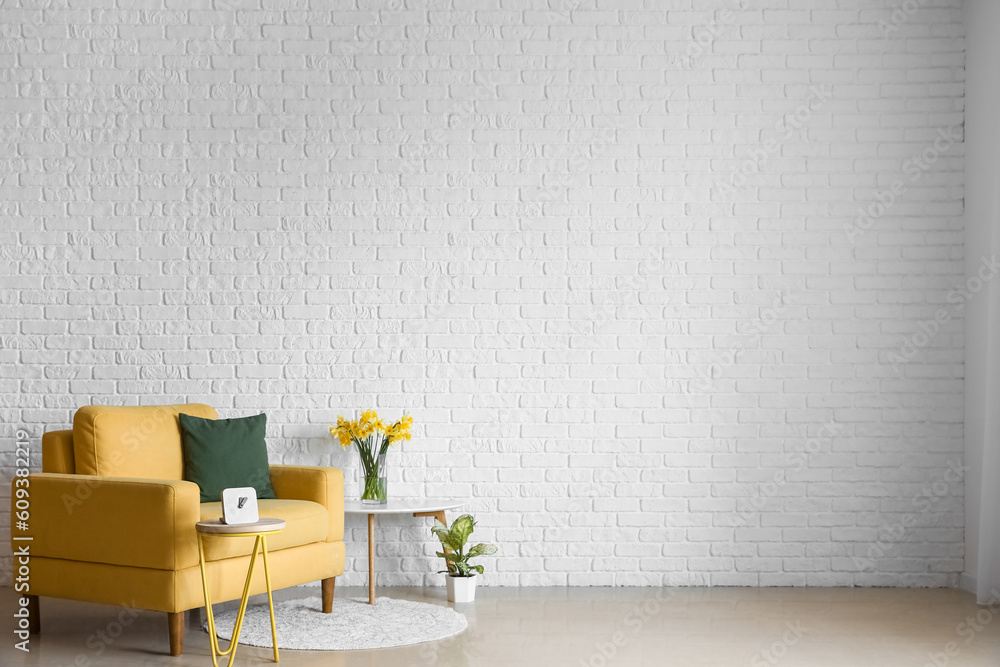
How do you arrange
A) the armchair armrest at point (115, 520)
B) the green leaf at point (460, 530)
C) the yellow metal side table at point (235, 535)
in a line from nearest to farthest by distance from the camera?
1. the yellow metal side table at point (235, 535)
2. the armchair armrest at point (115, 520)
3. the green leaf at point (460, 530)

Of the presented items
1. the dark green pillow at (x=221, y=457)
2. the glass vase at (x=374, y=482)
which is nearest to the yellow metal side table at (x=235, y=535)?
the dark green pillow at (x=221, y=457)

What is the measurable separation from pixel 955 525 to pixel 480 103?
347 cm

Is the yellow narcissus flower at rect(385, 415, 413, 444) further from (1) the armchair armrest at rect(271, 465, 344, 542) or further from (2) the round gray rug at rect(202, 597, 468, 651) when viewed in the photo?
(2) the round gray rug at rect(202, 597, 468, 651)

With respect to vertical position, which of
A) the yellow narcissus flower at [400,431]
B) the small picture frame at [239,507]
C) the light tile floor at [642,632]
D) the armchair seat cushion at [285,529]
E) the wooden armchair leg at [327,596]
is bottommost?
the light tile floor at [642,632]

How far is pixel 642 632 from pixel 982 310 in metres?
2.55

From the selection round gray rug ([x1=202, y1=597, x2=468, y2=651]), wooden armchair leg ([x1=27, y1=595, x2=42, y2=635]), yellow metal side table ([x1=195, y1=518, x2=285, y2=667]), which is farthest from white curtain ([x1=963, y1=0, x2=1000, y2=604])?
wooden armchair leg ([x1=27, y1=595, x2=42, y2=635])

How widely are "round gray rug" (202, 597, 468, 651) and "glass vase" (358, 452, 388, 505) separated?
1.62 ft

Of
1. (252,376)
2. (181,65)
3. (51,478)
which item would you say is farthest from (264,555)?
(181,65)

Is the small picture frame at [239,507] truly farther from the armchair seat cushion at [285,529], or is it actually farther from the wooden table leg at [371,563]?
the wooden table leg at [371,563]

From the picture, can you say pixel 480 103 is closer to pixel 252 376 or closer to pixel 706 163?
pixel 706 163

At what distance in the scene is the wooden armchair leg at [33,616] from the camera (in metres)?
3.75

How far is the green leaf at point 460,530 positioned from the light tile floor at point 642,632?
1.00 ft

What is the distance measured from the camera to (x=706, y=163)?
15.8 feet

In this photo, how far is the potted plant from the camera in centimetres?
431
